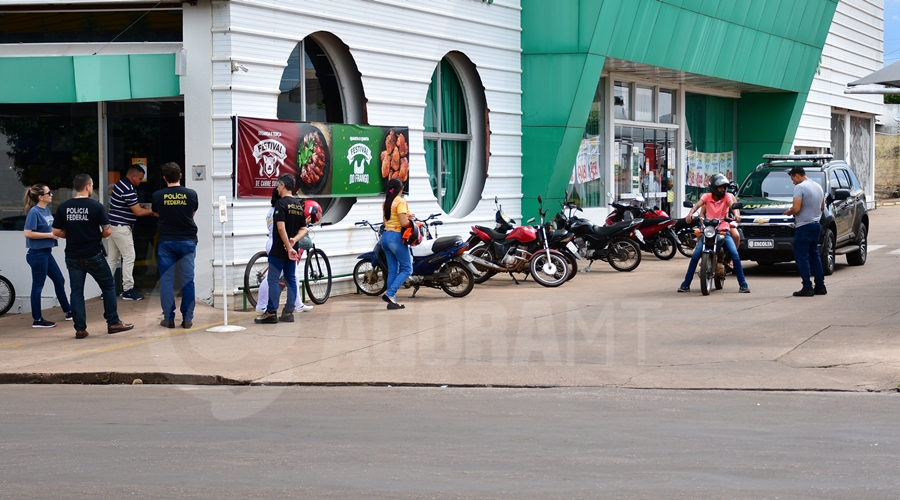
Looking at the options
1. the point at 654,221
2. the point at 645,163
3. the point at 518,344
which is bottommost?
the point at 518,344

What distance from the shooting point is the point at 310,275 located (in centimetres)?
1545

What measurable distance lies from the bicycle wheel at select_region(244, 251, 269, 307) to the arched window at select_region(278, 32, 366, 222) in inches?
81.9

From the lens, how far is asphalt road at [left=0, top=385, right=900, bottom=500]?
6293mm

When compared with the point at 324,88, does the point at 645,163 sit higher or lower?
lower

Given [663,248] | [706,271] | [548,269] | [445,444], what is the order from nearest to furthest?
[445,444] < [706,271] < [548,269] < [663,248]

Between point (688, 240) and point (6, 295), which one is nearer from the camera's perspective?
point (6, 295)

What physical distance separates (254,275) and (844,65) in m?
32.1

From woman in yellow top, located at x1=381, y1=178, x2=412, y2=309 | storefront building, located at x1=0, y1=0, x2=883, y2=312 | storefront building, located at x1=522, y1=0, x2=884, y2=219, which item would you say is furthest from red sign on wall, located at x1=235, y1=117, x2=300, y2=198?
storefront building, located at x1=522, y1=0, x2=884, y2=219

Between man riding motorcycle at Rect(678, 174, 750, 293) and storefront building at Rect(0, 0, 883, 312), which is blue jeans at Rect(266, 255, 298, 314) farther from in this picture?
man riding motorcycle at Rect(678, 174, 750, 293)

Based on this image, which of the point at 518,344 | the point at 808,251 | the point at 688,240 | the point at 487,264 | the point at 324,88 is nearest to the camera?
the point at 518,344

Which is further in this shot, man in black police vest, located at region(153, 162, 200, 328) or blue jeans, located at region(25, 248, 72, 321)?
blue jeans, located at region(25, 248, 72, 321)

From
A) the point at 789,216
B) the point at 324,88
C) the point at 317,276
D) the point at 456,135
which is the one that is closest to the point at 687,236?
the point at 789,216

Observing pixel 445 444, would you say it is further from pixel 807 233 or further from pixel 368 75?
pixel 368 75

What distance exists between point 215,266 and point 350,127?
10.8 feet
